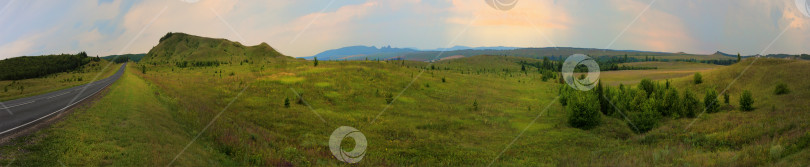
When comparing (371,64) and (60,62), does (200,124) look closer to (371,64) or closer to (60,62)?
(371,64)

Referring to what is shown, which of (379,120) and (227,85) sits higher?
(227,85)

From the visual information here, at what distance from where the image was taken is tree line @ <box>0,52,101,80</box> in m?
51.1

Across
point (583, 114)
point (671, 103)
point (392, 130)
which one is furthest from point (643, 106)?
point (392, 130)

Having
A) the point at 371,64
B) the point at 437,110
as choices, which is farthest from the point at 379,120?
the point at 371,64

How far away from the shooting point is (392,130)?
24.7 metres

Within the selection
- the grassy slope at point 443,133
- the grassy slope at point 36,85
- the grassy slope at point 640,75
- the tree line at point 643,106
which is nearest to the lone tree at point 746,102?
the tree line at point 643,106

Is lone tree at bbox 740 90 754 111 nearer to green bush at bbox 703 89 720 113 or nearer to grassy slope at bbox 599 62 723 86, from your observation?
green bush at bbox 703 89 720 113

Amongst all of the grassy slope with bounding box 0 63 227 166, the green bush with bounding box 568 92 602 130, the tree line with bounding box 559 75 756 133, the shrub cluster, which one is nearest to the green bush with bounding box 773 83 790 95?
the tree line with bounding box 559 75 756 133

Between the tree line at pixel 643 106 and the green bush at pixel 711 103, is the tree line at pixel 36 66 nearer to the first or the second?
the tree line at pixel 643 106

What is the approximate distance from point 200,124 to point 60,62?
81718 mm

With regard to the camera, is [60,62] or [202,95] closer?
[202,95]

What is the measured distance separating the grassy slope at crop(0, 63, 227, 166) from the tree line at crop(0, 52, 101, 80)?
182 feet

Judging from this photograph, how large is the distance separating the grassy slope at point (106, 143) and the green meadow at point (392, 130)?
5 centimetres

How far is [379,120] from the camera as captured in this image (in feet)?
91.8
